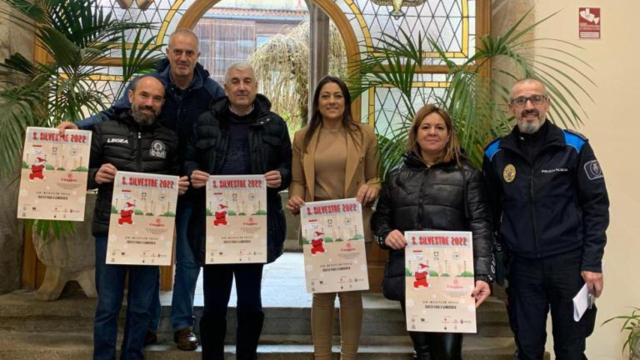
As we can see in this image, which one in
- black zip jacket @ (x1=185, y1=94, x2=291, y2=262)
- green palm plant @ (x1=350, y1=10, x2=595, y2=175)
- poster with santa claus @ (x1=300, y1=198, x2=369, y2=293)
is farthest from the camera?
green palm plant @ (x1=350, y1=10, x2=595, y2=175)

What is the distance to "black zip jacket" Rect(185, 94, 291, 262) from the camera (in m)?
2.36

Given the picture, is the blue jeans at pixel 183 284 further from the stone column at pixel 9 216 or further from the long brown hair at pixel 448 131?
the long brown hair at pixel 448 131

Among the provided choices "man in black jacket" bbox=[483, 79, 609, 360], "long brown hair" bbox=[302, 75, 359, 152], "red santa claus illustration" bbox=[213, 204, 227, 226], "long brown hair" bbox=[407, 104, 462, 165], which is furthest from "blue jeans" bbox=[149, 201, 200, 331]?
"man in black jacket" bbox=[483, 79, 609, 360]

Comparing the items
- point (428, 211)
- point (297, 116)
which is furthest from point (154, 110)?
point (297, 116)

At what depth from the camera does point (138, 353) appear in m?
2.48

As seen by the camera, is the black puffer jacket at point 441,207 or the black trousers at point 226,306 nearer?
the black puffer jacket at point 441,207

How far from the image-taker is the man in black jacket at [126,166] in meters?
2.37

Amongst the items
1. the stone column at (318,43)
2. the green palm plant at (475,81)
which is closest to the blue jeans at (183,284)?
the green palm plant at (475,81)

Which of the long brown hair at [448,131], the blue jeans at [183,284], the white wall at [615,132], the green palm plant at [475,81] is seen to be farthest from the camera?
the white wall at [615,132]

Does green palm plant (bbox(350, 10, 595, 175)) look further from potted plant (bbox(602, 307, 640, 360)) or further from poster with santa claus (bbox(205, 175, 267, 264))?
potted plant (bbox(602, 307, 640, 360))

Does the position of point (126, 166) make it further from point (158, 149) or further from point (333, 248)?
point (333, 248)

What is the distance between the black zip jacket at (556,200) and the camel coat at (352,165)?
1.90ft

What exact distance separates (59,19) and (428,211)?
7.19 ft

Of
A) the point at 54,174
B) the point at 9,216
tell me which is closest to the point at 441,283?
the point at 54,174
